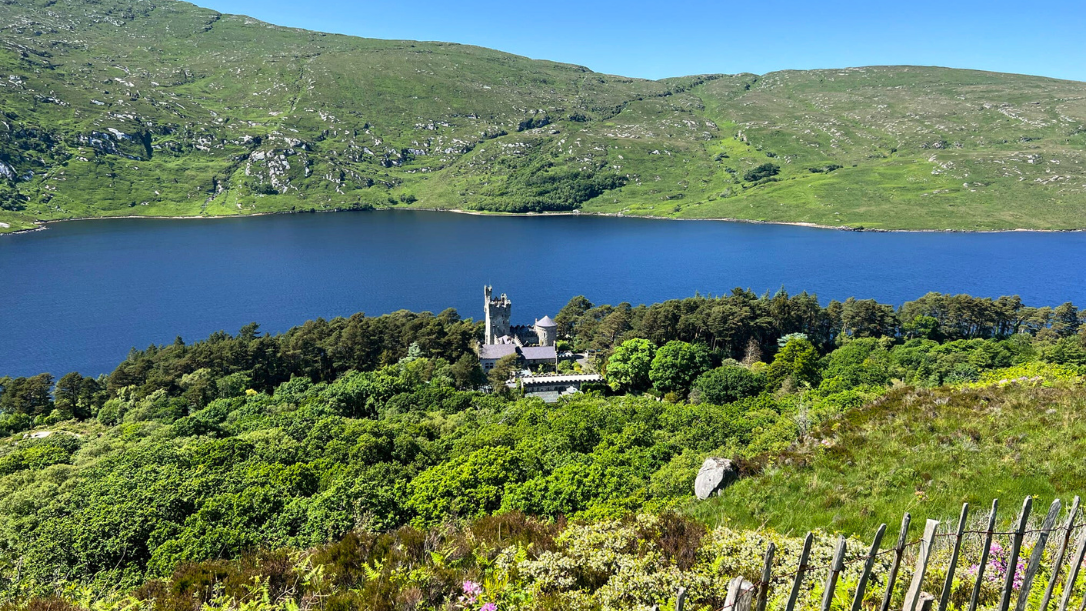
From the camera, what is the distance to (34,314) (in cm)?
11594

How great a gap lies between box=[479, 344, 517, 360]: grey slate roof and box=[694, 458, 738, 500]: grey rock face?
59.4 m

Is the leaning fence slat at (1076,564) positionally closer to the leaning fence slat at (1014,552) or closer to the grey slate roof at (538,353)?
the leaning fence slat at (1014,552)

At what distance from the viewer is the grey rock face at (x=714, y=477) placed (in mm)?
17844

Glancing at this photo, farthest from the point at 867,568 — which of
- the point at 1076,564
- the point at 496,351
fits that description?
the point at 496,351

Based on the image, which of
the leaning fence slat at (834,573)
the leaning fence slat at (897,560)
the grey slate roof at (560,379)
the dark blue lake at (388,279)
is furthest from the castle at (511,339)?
the leaning fence slat at (834,573)

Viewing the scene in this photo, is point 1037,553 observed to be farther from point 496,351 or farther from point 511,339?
point 511,339

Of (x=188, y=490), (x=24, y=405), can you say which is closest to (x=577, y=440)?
(x=188, y=490)

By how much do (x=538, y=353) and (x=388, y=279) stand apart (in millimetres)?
84684

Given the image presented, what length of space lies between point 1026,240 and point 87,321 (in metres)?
295

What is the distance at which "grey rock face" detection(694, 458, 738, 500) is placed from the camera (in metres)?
17.8

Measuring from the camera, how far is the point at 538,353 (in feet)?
260

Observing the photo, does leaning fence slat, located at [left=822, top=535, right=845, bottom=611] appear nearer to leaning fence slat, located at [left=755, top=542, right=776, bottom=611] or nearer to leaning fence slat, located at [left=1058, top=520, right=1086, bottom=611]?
leaning fence slat, located at [left=755, top=542, right=776, bottom=611]

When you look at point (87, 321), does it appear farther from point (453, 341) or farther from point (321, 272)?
point (453, 341)

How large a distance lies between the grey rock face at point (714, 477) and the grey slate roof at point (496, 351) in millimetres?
59384
